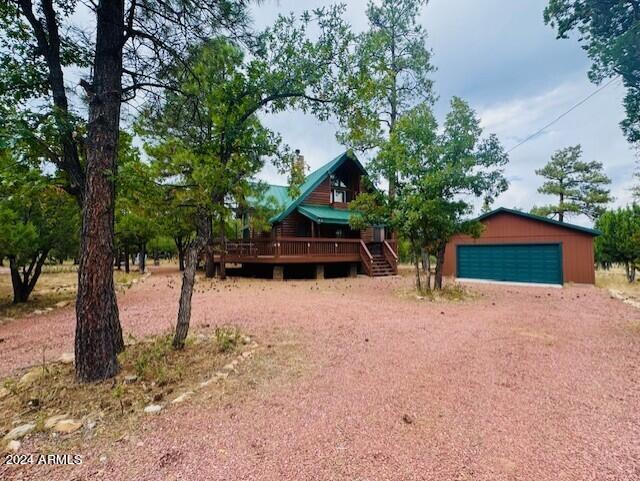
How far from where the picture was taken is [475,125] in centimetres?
963

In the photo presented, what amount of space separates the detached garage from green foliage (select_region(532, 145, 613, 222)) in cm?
1260

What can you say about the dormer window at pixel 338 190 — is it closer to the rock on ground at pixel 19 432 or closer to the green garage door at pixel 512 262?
the green garage door at pixel 512 262

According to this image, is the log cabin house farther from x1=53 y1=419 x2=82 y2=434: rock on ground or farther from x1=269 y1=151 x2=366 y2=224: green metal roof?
x1=53 y1=419 x2=82 y2=434: rock on ground

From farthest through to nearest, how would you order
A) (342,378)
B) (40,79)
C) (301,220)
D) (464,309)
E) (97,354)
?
(301,220) < (464,309) < (40,79) < (342,378) < (97,354)

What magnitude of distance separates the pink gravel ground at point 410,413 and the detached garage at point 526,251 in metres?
9.00

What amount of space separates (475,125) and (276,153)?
7.69 m

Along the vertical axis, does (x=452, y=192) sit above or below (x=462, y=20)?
below

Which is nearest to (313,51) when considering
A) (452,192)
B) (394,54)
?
(452,192)

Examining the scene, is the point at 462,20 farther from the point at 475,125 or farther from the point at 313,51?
the point at 313,51

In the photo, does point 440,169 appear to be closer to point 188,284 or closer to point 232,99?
point 232,99

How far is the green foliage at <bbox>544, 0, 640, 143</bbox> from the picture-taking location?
529 centimetres

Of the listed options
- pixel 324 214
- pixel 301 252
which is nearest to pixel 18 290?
pixel 301 252

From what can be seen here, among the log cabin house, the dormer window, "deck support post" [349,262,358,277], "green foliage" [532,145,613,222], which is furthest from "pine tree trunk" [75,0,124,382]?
"green foliage" [532,145,613,222]

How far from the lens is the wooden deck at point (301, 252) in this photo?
47.1 ft
